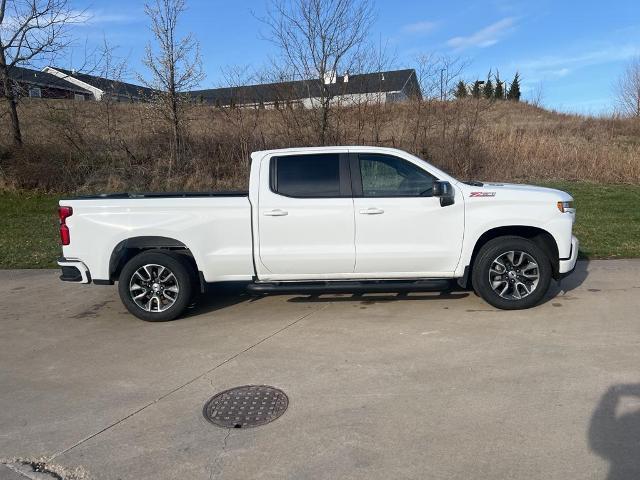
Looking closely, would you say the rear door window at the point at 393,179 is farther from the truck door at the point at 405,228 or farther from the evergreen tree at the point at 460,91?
the evergreen tree at the point at 460,91

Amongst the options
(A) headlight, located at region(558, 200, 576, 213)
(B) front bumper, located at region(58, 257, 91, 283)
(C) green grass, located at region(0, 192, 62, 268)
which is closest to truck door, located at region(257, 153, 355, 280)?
(B) front bumper, located at region(58, 257, 91, 283)

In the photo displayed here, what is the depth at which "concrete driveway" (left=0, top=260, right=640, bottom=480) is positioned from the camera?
311 cm

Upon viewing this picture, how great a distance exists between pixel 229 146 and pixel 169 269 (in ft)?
42.8

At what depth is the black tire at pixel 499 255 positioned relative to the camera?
5711mm

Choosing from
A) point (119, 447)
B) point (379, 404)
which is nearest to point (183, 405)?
point (119, 447)

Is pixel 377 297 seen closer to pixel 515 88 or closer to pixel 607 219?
pixel 607 219

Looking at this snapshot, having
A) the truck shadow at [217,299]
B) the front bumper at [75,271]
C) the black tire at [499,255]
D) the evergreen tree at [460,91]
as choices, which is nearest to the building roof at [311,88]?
the evergreen tree at [460,91]

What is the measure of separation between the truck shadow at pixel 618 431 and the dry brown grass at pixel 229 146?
48.7 feet

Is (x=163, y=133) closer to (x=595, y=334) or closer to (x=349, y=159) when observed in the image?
Answer: (x=349, y=159)

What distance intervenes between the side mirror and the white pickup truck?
0.07 ft

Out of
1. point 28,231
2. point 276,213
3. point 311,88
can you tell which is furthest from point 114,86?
point 276,213

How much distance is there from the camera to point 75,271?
5.88m

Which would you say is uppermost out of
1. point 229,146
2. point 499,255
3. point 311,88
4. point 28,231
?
point 311,88

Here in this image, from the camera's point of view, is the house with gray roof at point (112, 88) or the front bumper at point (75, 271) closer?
the front bumper at point (75, 271)
